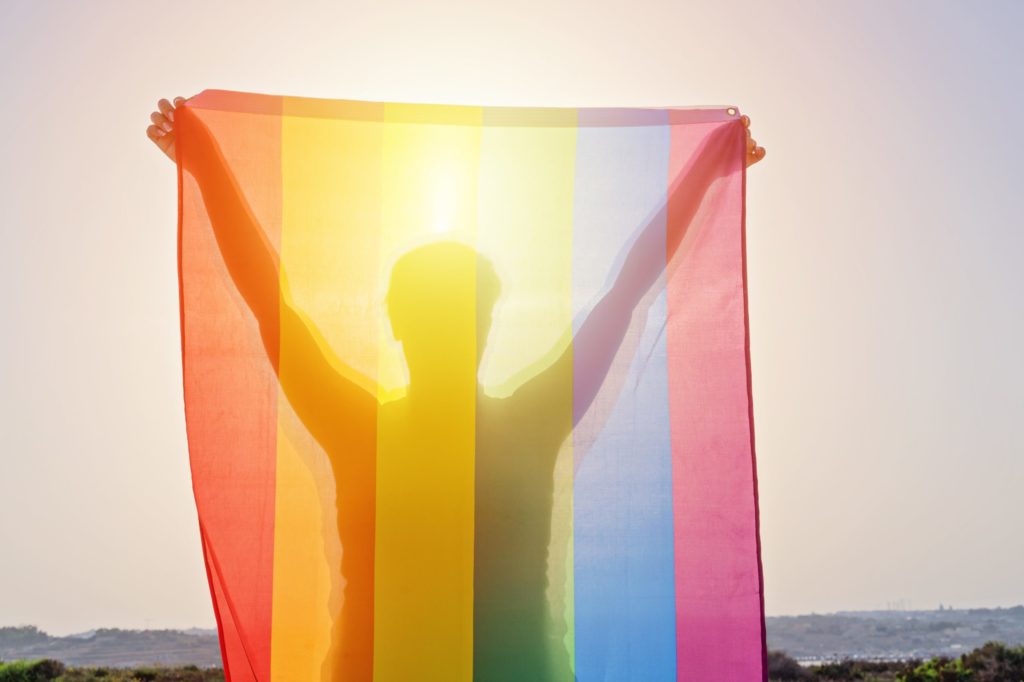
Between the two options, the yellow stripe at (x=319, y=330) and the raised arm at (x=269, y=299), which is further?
the raised arm at (x=269, y=299)

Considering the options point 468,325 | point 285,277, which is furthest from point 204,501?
point 468,325

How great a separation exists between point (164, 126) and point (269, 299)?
614 millimetres

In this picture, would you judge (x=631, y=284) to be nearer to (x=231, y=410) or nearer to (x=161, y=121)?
(x=231, y=410)

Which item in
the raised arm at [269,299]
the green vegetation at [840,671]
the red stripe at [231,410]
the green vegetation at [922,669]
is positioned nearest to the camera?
the red stripe at [231,410]

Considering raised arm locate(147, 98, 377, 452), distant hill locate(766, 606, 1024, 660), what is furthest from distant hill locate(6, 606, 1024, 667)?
raised arm locate(147, 98, 377, 452)

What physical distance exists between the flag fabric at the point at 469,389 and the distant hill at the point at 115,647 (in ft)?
9.28

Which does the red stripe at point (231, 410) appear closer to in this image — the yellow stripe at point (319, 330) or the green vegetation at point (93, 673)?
the yellow stripe at point (319, 330)

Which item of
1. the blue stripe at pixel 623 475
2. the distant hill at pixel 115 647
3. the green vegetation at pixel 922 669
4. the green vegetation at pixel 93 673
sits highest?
the blue stripe at pixel 623 475

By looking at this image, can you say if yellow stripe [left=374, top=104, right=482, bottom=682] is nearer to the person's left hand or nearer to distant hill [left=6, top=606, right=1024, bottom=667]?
the person's left hand

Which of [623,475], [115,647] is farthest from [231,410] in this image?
[115,647]

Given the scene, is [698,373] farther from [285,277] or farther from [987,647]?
[987,647]

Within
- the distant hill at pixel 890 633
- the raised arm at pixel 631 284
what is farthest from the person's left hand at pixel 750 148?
the distant hill at pixel 890 633

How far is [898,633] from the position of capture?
5.55 metres

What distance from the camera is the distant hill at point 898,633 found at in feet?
17.9
